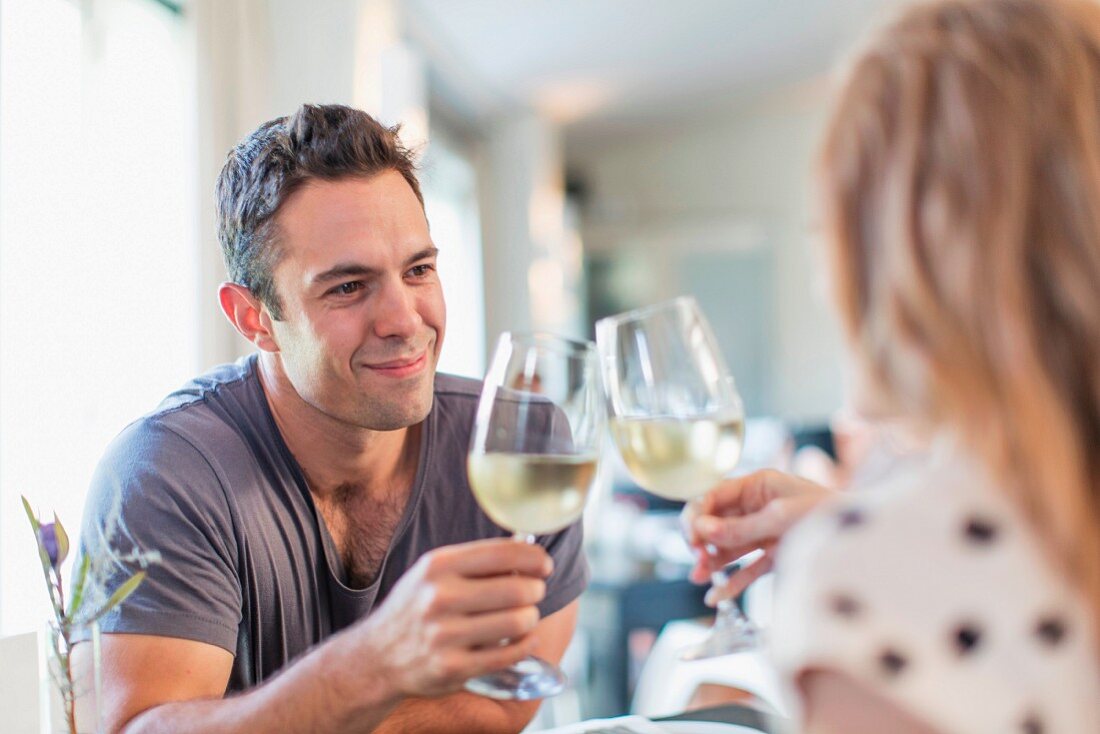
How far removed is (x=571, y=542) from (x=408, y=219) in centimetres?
60

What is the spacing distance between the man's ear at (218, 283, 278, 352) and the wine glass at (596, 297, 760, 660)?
2.67 feet

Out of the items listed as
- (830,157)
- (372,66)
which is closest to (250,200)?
(830,157)

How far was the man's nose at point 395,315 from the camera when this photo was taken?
155 centimetres

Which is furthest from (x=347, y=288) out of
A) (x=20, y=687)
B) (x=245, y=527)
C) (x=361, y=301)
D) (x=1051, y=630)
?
(x=1051, y=630)

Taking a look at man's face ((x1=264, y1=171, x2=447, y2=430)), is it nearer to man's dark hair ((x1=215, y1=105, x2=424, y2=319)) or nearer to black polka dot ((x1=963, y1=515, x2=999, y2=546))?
man's dark hair ((x1=215, y1=105, x2=424, y2=319))

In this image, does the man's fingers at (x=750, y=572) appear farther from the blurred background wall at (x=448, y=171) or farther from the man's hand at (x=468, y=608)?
the blurred background wall at (x=448, y=171)

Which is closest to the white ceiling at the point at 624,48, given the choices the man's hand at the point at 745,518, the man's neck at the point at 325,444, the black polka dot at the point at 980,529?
the man's neck at the point at 325,444

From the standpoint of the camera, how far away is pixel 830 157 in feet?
2.29

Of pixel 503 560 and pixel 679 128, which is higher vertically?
pixel 679 128

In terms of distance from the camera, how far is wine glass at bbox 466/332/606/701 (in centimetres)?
89

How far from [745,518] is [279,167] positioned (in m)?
0.95

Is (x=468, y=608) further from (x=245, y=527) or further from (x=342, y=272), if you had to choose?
(x=342, y=272)

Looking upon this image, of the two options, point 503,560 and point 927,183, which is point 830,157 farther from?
point 503,560

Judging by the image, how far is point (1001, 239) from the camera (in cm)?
64
